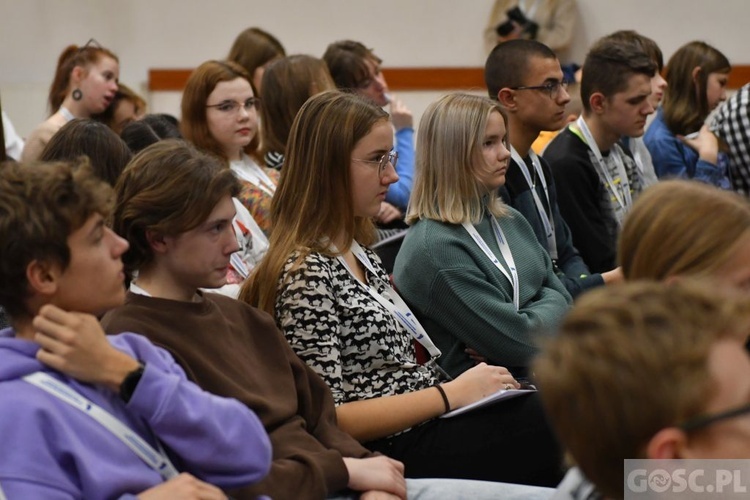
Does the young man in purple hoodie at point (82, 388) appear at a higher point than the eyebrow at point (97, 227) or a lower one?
lower

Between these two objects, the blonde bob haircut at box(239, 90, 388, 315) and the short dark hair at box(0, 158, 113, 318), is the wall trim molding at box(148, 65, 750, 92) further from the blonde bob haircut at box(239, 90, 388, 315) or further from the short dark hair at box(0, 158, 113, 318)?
the short dark hair at box(0, 158, 113, 318)

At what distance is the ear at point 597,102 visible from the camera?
4180 millimetres

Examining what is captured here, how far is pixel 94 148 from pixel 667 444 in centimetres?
195

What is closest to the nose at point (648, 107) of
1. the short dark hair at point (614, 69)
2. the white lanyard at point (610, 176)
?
the short dark hair at point (614, 69)

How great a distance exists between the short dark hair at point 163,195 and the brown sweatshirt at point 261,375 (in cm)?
14

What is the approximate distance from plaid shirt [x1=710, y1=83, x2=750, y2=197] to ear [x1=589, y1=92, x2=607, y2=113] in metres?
1.04

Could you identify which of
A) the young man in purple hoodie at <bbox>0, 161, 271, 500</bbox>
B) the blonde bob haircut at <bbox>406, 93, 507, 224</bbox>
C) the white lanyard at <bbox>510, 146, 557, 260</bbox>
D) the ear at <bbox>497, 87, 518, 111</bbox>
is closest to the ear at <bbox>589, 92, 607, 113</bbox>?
the ear at <bbox>497, 87, 518, 111</bbox>

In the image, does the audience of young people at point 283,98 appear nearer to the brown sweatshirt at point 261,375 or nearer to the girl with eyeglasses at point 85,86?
the girl with eyeglasses at point 85,86

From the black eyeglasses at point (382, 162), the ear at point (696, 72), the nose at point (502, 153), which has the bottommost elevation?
the ear at point (696, 72)

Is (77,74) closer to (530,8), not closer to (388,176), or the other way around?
(388,176)

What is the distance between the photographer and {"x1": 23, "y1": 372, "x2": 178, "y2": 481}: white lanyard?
5.37 ft

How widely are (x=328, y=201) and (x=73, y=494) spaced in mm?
1138

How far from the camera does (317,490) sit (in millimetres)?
2029

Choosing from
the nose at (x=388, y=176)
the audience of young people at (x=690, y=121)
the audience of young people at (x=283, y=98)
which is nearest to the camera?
the nose at (x=388, y=176)
